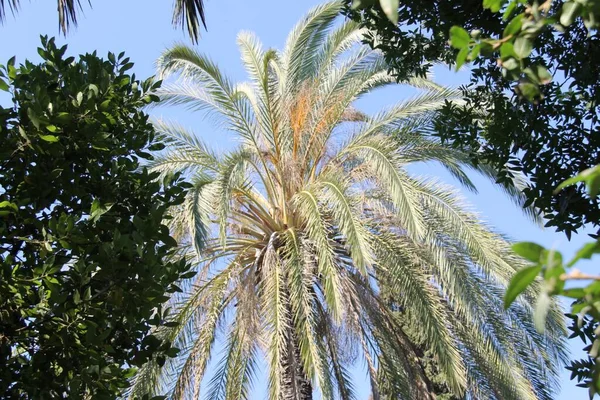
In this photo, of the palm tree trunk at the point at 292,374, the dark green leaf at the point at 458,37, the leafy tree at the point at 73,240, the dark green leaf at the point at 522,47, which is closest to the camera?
the dark green leaf at the point at 458,37

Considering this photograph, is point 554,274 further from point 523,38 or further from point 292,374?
point 292,374

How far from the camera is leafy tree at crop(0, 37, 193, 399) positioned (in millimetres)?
3830

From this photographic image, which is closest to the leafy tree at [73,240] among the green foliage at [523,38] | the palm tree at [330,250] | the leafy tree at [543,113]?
the leafy tree at [543,113]

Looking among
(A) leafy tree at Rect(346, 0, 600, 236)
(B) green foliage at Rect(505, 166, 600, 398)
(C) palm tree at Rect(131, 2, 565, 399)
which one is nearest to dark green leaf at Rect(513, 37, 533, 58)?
(B) green foliage at Rect(505, 166, 600, 398)

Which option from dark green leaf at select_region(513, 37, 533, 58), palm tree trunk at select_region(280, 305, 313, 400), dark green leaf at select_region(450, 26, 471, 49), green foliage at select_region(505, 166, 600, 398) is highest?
palm tree trunk at select_region(280, 305, 313, 400)

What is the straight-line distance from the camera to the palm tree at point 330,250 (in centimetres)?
952

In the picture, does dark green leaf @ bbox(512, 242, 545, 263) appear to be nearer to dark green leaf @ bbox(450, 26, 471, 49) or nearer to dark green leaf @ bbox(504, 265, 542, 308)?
dark green leaf @ bbox(504, 265, 542, 308)

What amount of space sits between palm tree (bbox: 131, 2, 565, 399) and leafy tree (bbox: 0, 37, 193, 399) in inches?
174

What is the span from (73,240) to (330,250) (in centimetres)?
569

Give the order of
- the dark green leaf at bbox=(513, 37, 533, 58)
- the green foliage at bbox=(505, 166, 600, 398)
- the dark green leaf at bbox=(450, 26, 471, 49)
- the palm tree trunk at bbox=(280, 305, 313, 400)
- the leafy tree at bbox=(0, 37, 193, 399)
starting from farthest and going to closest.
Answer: the palm tree trunk at bbox=(280, 305, 313, 400)
the leafy tree at bbox=(0, 37, 193, 399)
the dark green leaf at bbox=(513, 37, 533, 58)
the dark green leaf at bbox=(450, 26, 471, 49)
the green foliage at bbox=(505, 166, 600, 398)

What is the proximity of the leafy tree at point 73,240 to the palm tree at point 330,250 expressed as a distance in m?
4.43

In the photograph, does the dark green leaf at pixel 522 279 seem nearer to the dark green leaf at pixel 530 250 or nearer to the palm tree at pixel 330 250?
the dark green leaf at pixel 530 250

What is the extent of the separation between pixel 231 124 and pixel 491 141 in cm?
684

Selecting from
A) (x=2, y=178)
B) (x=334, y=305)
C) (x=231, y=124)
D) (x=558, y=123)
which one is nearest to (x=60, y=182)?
(x=2, y=178)
